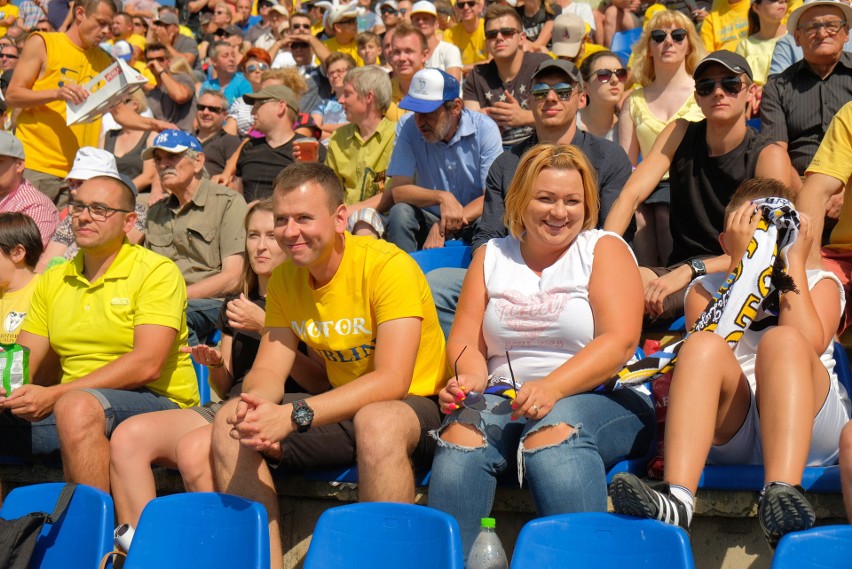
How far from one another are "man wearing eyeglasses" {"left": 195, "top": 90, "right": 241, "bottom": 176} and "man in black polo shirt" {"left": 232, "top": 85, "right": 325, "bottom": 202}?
2.01 ft

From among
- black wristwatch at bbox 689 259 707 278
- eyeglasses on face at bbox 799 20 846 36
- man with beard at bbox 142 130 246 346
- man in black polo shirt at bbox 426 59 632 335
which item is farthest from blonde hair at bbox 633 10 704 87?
man with beard at bbox 142 130 246 346

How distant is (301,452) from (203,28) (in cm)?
1069

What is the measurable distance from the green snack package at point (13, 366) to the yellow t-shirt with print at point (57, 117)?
3.30m

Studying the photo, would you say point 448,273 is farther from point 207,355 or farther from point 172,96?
point 172,96

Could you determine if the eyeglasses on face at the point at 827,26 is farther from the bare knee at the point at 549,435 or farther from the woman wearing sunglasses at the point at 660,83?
the bare knee at the point at 549,435

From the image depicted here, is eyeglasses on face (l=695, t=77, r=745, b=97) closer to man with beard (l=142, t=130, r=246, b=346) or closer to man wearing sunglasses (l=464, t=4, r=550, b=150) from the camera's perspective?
man wearing sunglasses (l=464, t=4, r=550, b=150)

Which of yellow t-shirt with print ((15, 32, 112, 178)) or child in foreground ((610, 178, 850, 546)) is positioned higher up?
yellow t-shirt with print ((15, 32, 112, 178))

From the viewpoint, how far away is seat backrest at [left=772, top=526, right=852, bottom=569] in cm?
234

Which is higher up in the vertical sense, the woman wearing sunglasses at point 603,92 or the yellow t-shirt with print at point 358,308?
the woman wearing sunglasses at point 603,92

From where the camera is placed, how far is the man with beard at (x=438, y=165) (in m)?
5.67

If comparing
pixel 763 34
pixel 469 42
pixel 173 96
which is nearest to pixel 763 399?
pixel 763 34

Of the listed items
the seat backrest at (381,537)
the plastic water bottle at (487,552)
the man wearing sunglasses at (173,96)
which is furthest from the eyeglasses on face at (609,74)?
the man wearing sunglasses at (173,96)

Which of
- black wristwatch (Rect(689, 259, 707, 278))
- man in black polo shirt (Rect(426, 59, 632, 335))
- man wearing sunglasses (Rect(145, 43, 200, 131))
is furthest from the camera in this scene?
man wearing sunglasses (Rect(145, 43, 200, 131))

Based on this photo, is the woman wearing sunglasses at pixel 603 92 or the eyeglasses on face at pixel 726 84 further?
the woman wearing sunglasses at pixel 603 92
